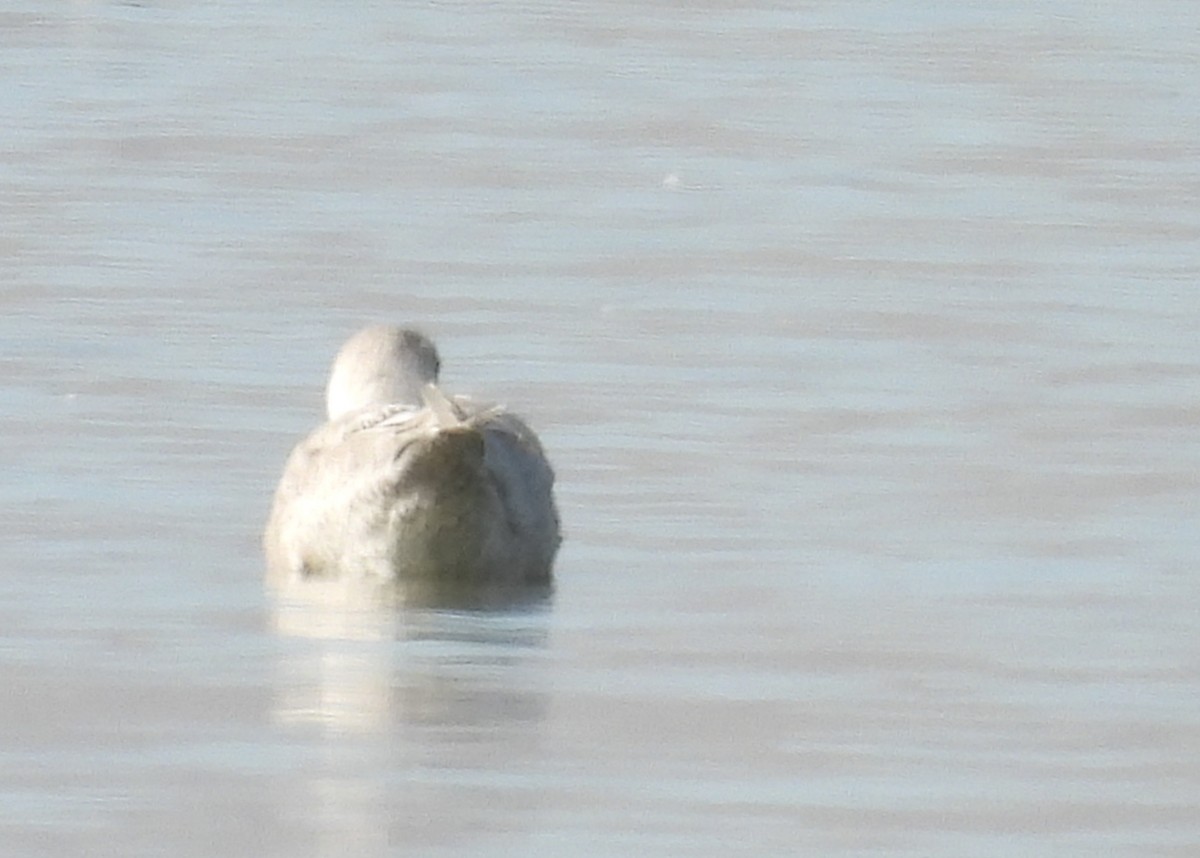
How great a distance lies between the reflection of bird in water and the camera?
11.0 m

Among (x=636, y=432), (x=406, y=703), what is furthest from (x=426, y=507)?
(x=636, y=432)

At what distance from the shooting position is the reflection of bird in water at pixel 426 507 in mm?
11016

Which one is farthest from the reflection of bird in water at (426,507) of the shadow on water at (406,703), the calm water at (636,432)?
the calm water at (636,432)

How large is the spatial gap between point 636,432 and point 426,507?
1.99 metres

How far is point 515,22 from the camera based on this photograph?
25109mm

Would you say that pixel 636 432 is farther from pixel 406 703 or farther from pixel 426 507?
pixel 406 703

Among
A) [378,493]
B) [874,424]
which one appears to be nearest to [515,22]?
[874,424]

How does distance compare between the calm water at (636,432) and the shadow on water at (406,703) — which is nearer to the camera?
the shadow on water at (406,703)

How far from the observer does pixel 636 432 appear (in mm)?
12938

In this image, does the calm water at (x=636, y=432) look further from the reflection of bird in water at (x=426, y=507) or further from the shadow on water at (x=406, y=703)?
the reflection of bird in water at (x=426, y=507)

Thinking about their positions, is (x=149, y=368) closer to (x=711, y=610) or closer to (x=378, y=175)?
(x=711, y=610)

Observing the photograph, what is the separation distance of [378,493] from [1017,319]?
444cm

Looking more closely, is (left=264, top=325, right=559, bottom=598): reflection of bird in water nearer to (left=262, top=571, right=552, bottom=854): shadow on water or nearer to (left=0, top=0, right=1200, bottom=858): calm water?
(left=262, top=571, right=552, bottom=854): shadow on water

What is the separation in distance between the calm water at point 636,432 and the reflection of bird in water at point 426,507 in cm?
19
